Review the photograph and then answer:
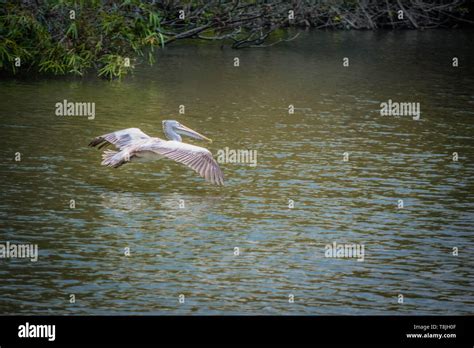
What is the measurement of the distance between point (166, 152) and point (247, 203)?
1.34 m

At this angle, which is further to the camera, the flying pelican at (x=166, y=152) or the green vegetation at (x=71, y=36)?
the green vegetation at (x=71, y=36)

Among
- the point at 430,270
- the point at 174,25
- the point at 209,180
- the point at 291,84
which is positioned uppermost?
the point at 174,25

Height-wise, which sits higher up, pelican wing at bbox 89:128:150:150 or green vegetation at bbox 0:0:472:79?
green vegetation at bbox 0:0:472:79

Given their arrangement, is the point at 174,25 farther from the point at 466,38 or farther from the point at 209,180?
the point at 209,180

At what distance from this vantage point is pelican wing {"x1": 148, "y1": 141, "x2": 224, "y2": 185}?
1419 centimetres

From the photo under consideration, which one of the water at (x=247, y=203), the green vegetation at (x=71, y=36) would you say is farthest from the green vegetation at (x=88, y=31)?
the water at (x=247, y=203)

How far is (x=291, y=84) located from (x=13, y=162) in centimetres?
998

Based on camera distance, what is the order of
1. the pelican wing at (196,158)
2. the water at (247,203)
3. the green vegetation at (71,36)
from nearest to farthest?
the water at (247,203), the pelican wing at (196,158), the green vegetation at (71,36)

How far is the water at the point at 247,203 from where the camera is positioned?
1081 centimetres

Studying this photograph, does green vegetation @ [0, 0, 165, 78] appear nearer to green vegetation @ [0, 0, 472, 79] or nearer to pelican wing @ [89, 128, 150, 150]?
green vegetation @ [0, 0, 472, 79]

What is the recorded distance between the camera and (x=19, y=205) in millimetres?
13883

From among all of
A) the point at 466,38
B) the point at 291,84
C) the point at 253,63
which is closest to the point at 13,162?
the point at 291,84

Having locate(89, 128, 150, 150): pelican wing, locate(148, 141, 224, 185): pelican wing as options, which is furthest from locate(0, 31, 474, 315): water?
locate(89, 128, 150, 150): pelican wing

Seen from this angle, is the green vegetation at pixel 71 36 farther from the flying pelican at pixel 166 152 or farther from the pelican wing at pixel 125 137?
the flying pelican at pixel 166 152
